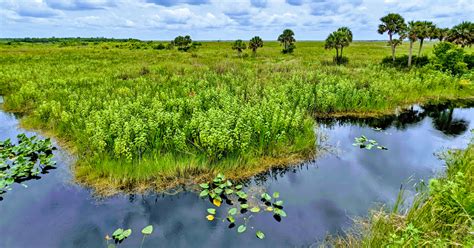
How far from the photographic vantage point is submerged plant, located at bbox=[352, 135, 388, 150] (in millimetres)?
15148

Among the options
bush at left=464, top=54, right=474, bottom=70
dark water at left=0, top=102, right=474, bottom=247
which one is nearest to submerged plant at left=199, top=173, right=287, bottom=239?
dark water at left=0, top=102, right=474, bottom=247

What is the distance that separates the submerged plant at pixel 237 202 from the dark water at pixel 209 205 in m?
0.28

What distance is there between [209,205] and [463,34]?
48.9m

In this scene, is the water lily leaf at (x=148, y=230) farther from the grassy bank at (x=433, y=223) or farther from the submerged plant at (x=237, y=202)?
the grassy bank at (x=433, y=223)

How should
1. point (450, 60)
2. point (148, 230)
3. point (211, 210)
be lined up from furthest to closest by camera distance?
point (450, 60)
point (211, 210)
point (148, 230)

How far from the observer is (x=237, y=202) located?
9898mm

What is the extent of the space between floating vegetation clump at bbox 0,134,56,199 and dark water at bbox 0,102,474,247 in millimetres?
438

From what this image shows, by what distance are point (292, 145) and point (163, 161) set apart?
6038mm

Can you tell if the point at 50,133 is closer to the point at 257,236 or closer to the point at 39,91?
the point at 39,91

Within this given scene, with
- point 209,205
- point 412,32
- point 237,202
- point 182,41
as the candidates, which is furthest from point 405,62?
point 182,41

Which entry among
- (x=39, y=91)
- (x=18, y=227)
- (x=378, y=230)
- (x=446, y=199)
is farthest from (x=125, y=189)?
(x=39, y=91)

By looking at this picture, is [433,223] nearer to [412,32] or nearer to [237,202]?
[237,202]

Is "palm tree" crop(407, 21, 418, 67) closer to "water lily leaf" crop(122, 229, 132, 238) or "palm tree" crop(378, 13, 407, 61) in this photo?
"palm tree" crop(378, 13, 407, 61)

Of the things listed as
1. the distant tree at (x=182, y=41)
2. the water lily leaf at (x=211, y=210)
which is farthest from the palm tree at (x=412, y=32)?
the distant tree at (x=182, y=41)
